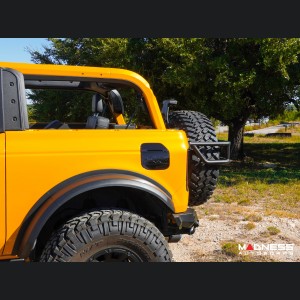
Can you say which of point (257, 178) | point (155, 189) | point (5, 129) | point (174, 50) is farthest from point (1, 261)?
point (174, 50)

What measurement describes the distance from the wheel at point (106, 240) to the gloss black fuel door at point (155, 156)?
410 millimetres

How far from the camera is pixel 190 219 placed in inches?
123

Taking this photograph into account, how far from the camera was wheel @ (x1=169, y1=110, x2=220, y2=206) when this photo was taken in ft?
10.9

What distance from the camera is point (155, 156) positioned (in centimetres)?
293

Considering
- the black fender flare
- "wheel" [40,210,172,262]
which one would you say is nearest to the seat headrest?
the black fender flare

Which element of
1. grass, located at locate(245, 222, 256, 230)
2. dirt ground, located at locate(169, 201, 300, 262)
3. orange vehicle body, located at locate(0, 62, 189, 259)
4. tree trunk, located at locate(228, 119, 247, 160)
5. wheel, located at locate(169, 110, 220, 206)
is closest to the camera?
orange vehicle body, located at locate(0, 62, 189, 259)

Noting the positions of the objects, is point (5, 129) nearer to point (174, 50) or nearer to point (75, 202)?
point (75, 202)

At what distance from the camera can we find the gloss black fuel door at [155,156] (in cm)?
Answer: 290

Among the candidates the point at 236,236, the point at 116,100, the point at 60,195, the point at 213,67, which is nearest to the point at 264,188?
the point at 236,236

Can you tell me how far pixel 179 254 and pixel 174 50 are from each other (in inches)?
318

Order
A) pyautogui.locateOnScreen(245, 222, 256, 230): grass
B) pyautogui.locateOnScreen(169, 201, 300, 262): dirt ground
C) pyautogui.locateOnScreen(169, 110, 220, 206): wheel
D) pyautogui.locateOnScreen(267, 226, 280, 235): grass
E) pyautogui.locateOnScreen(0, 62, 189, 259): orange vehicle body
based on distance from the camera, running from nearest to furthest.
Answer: pyautogui.locateOnScreen(0, 62, 189, 259): orange vehicle body, pyautogui.locateOnScreen(169, 110, 220, 206): wheel, pyautogui.locateOnScreen(169, 201, 300, 262): dirt ground, pyautogui.locateOnScreen(267, 226, 280, 235): grass, pyautogui.locateOnScreen(245, 222, 256, 230): grass

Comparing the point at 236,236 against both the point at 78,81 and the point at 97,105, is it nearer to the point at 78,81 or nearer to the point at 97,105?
the point at 97,105

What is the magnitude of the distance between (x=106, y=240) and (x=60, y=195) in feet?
1.52

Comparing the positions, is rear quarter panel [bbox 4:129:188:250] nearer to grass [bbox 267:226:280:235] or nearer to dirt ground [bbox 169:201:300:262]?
dirt ground [bbox 169:201:300:262]
